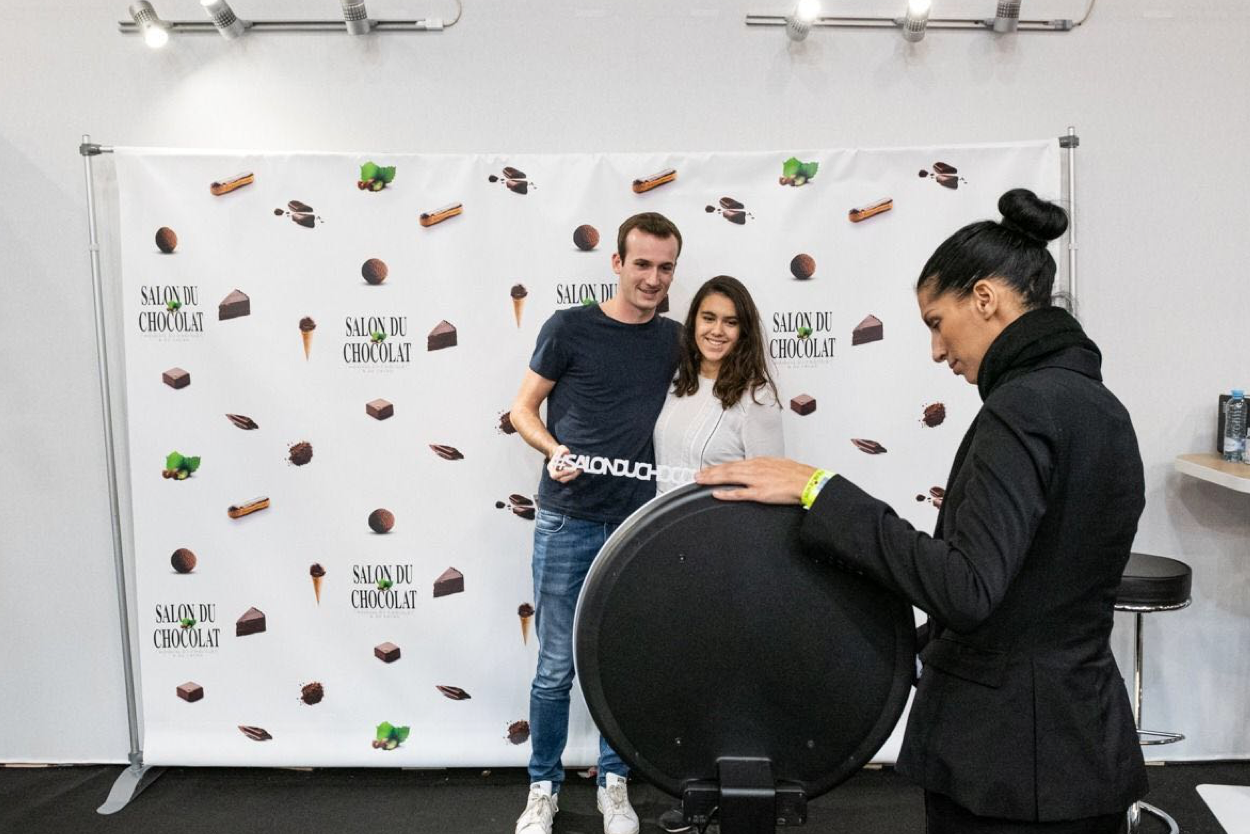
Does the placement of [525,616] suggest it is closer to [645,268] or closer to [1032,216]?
[645,268]

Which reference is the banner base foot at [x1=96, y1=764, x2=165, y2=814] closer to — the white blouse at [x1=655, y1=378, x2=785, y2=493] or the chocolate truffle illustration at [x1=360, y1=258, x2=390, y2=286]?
the chocolate truffle illustration at [x1=360, y1=258, x2=390, y2=286]

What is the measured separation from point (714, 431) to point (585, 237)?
1.00 metres

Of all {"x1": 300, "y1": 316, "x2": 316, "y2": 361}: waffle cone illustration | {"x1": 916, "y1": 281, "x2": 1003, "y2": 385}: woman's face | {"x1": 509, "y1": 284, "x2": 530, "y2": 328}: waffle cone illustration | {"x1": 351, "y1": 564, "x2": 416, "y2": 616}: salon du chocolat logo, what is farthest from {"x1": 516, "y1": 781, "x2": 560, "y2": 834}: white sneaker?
{"x1": 916, "y1": 281, "x2": 1003, "y2": 385}: woman's face

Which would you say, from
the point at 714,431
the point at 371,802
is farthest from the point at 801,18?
the point at 371,802

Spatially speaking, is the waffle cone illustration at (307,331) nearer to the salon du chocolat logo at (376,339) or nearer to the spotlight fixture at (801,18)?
the salon du chocolat logo at (376,339)

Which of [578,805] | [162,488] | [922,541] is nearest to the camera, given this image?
[922,541]

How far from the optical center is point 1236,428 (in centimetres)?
306

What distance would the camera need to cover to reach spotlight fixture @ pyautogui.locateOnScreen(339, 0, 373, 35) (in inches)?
121

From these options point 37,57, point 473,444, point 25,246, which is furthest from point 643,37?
point 25,246

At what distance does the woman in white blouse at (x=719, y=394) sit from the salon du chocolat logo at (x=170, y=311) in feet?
5.87

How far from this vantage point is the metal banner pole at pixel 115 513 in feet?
10.4

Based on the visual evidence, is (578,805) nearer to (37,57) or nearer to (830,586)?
(830,586)

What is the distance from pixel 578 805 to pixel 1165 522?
7.93 ft

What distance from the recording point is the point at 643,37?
3.21 m
